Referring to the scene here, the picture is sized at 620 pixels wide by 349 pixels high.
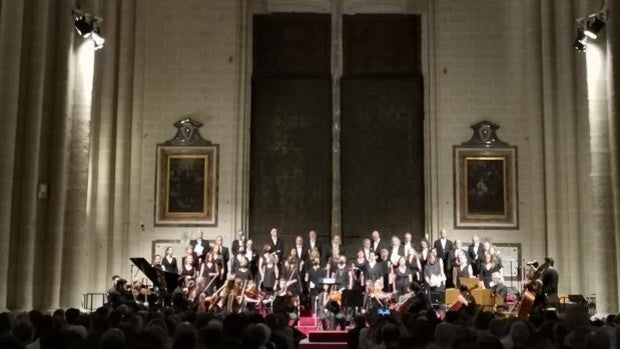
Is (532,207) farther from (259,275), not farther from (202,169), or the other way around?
(202,169)

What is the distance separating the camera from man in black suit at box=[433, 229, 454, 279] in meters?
21.0

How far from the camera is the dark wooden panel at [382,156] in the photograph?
76.7 ft

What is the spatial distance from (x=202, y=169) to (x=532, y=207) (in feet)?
31.4

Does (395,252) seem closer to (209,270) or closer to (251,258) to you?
(251,258)

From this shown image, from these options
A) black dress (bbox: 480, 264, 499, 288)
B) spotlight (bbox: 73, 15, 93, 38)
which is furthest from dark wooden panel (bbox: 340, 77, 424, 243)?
spotlight (bbox: 73, 15, 93, 38)

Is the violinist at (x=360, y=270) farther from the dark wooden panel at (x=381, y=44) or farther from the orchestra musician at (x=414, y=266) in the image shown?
the dark wooden panel at (x=381, y=44)

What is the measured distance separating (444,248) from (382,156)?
3.84 meters

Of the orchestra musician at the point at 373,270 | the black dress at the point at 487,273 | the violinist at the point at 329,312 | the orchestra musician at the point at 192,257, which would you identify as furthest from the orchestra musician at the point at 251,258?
the black dress at the point at 487,273

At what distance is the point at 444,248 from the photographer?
2117 cm

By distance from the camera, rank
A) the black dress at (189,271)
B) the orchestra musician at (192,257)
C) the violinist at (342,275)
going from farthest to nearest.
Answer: the orchestra musician at (192,257) < the black dress at (189,271) < the violinist at (342,275)

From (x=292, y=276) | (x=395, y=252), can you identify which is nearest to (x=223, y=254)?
(x=292, y=276)


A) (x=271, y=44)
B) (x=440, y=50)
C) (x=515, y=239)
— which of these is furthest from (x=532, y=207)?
(x=271, y=44)

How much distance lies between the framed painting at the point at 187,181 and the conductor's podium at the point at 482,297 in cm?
766

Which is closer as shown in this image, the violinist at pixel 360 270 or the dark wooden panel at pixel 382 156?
the violinist at pixel 360 270
